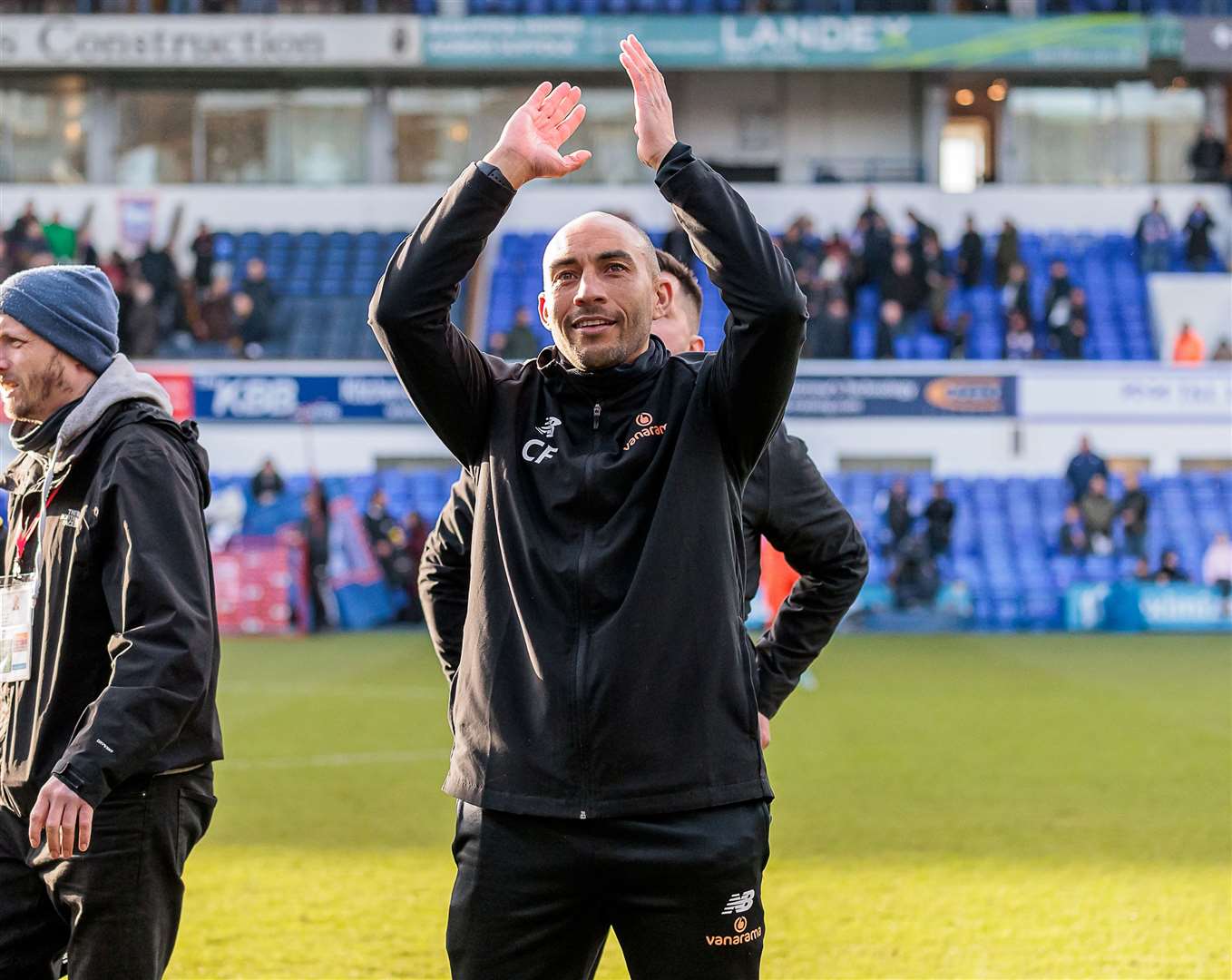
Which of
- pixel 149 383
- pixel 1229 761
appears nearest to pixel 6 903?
pixel 149 383

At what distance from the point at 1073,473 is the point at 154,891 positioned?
23.3 metres

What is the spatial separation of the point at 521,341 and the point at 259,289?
5178mm

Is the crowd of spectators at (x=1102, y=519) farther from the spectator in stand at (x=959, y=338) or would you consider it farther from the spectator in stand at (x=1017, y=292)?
the spectator in stand at (x=1017, y=292)

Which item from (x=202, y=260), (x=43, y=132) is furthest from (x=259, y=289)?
(x=43, y=132)

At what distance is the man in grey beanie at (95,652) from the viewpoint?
3658 mm

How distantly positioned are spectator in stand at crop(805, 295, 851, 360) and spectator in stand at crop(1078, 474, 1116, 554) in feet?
14.6

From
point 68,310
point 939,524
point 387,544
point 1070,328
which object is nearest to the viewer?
point 68,310

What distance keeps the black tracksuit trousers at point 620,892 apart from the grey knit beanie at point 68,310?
1.41 m

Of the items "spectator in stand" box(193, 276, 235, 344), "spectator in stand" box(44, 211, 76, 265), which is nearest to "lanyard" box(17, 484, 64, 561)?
"spectator in stand" box(193, 276, 235, 344)

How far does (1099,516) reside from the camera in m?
25.3

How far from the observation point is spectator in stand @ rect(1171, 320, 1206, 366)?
28312mm

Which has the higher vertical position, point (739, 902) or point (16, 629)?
point (16, 629)

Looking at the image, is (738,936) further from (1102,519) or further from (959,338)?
(959,338)

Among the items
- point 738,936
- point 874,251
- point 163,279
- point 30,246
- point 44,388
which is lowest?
point 738,936
